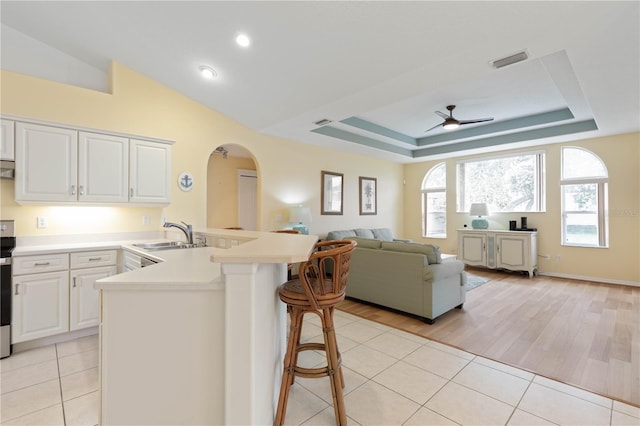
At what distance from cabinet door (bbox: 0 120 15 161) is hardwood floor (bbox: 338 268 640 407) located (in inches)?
152

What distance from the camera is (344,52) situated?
275 cm

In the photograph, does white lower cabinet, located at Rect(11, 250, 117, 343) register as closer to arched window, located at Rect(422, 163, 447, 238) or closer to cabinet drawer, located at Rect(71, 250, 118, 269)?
cabinet drawer, located at Rect(71, 250, 118, 269)

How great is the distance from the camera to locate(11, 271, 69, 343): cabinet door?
2.63 m

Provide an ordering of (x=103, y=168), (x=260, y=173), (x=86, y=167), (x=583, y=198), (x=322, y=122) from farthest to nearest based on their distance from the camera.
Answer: (x=583, y=198)
(x=260, y=173)
(x=322, y=122)
(x=103, y=168)
(x=86, y=167)

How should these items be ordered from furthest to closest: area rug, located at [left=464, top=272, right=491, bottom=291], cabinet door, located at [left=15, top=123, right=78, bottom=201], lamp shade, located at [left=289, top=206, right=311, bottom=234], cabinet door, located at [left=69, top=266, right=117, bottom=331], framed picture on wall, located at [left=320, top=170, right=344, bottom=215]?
framed picture on wall, located at [left=320, top=170, right=344, bottom=215]
lamp shade, located at [left=289, top=206, right=311, bottom=234]
area rug, located at [left=464, top=272, right=491, bottom=291]
cabinet door, located at [left=69, top=266, right=117, bottom=331]
cabinet door, located at [left=15, top=123, right=78, bottom=201]

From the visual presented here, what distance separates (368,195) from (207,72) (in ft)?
14.8

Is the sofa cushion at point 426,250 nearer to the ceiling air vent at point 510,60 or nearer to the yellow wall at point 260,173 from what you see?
the ceiling air vent at point 510,60

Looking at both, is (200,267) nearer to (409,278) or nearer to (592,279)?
(409,278)

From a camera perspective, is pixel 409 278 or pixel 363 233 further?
pixel 363 233

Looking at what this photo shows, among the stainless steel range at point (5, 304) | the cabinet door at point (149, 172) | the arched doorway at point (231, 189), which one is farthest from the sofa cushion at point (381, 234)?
the stainless steel range at point (5, 304)

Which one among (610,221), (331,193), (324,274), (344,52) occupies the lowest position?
(324,274)

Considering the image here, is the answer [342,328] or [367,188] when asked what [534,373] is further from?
[367,188]

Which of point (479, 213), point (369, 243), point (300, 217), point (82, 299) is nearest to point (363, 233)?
point (300, 217)

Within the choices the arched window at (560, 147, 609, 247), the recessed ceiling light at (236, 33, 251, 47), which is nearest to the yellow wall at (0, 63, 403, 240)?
the recessed ceiling light at (236, 33, 251, 47)
